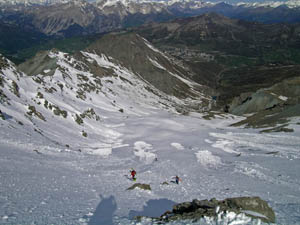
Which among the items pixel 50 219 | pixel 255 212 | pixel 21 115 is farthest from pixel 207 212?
pixel 21 115

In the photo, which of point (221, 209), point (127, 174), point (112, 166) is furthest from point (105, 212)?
point (112, 166)

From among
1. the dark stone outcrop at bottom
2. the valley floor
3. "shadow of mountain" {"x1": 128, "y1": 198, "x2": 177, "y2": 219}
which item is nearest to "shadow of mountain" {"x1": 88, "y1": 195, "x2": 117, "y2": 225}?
the valley floor

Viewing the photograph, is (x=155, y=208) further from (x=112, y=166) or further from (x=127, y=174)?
(x=112, y=166)

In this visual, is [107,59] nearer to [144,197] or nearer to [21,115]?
[21,115]

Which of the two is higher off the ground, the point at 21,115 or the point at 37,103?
the point at 37,103

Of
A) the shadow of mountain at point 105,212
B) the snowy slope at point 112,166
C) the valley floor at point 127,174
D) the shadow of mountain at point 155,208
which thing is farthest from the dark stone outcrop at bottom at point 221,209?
the shadow of mountain at point 105,212

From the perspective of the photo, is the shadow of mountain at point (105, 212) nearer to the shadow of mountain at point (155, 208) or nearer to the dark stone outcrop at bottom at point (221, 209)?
the shadow of mountain at point (155, 208)

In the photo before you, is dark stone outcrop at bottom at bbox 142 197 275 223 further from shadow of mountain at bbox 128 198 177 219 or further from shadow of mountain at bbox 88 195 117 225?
shadow of mountain at bbox 88 195 117 225
